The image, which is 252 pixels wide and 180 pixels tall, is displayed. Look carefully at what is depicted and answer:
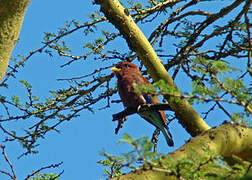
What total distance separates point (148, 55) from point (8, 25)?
1605 millimetres

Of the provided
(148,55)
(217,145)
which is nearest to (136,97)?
(148,55)

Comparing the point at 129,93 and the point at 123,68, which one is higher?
the point at 123,68

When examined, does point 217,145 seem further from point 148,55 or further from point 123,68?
point 123,68

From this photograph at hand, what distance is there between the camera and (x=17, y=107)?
4.03m

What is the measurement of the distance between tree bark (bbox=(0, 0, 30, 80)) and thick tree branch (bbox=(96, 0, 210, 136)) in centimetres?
146

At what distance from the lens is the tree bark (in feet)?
8.64

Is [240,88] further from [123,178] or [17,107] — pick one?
[17,107]

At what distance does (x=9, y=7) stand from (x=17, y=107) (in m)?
1.62

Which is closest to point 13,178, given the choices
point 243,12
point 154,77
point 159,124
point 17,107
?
point 17,107

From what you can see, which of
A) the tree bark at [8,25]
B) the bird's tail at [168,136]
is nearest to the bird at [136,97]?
the bird's tail at [168,136]

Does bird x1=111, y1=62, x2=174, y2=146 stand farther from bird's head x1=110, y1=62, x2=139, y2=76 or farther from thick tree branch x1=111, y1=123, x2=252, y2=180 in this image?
thick tree branch x1=111, y1=123, x2=252, y2=180

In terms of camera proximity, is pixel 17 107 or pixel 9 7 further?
pixel 17 107

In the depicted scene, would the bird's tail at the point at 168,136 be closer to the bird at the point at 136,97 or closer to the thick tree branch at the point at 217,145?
the bird at the point at 136,97

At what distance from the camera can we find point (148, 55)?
3.85 metres
